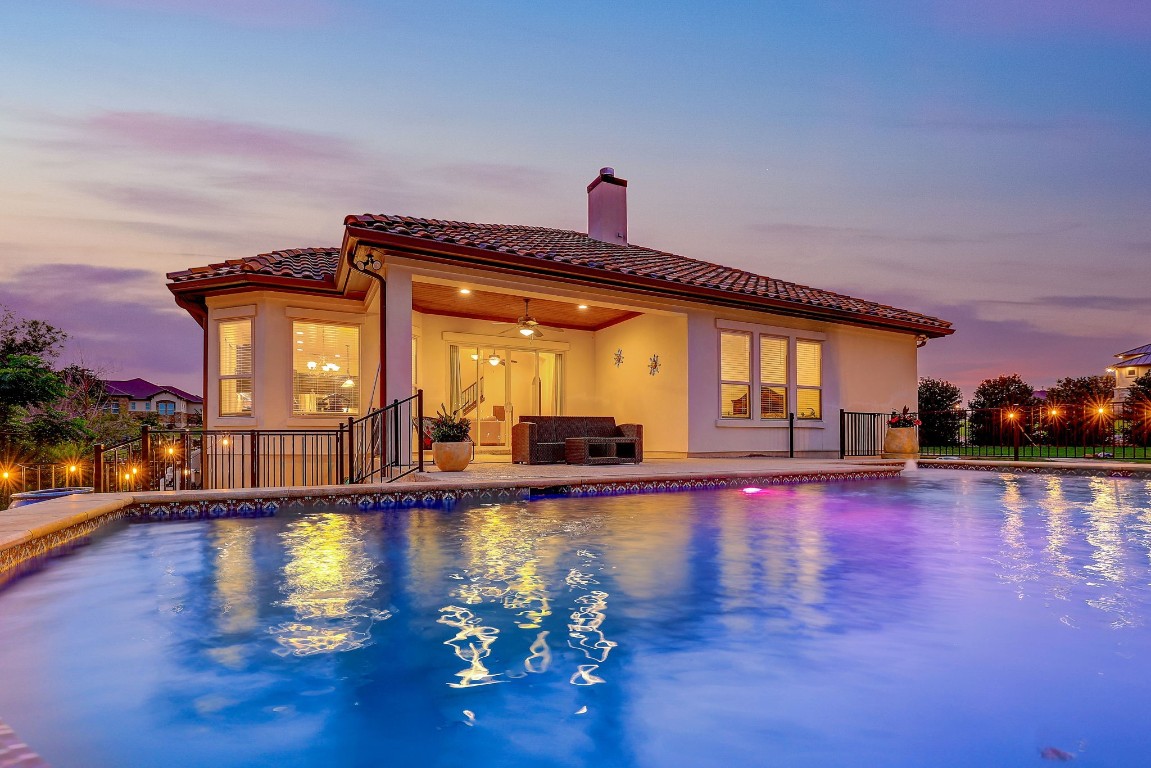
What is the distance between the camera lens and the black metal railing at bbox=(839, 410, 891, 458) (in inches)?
502

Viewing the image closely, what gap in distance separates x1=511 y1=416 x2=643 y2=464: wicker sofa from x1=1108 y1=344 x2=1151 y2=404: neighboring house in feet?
113

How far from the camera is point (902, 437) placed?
12.7 metres

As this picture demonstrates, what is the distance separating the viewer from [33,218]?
19.4 meters

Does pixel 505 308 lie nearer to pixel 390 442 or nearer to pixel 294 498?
pixel 390 442

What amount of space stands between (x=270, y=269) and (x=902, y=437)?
12.0 meters

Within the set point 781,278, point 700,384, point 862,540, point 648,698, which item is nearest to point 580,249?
point 700,384

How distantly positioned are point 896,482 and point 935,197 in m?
9.95

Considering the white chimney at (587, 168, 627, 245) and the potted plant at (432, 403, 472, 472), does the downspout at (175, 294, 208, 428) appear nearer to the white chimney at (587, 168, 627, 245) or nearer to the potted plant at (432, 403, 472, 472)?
the potted plant at (432, 403, 472, 472)

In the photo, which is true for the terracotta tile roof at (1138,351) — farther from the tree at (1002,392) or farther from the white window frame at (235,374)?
the white window frame at (235,374)

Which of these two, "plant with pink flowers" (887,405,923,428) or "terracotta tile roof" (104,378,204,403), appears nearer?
"plant with pink flowers" (887,405,923,428)

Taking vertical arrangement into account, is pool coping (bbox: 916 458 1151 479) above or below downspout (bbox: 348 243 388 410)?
below

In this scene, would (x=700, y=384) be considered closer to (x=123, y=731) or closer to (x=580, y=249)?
(x=580, y=249)

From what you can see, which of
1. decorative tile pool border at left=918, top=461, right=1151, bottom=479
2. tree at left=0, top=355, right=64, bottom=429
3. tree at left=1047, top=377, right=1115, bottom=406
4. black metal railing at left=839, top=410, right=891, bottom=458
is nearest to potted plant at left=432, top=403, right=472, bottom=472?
black metal railing at left=839, top=410, right=891, bottom=458

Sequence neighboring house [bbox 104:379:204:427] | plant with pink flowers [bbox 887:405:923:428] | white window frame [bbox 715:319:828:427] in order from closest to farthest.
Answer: white window frame [bbox 715:319:828:427]
plant with pink flowers [bbox 887:405:923:428]
neighboring house [bbox 104:379:204:427]
